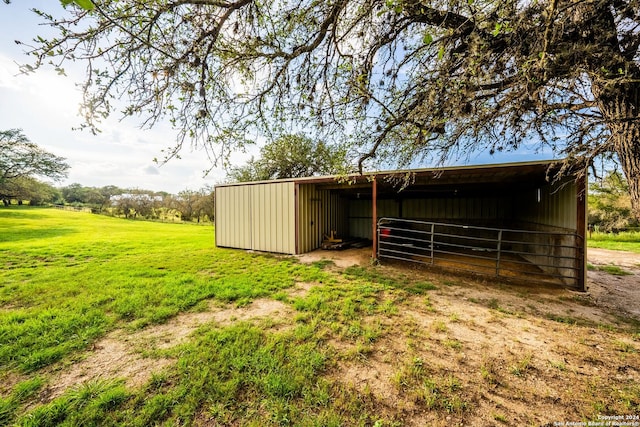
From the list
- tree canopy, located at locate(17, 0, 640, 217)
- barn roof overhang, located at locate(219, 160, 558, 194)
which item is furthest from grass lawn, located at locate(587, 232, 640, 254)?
tree canopy, located at locate(17, 0, 640, 217)

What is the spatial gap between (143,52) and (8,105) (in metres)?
1.63

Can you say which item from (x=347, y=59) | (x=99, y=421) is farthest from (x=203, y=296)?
(x=347, y=59)

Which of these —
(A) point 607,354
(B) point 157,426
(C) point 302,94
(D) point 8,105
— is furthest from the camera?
(C) point 302,94

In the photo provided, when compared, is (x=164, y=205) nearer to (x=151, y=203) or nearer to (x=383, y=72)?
(x=151, y=203)

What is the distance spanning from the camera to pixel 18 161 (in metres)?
25.0

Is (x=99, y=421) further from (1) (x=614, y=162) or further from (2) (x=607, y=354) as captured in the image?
(1) (x=614, y=162)

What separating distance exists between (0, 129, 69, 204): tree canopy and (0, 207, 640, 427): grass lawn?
34.1 metres

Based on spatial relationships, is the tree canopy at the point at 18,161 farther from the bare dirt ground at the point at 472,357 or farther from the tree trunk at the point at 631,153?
the tree trunk at the point at 631,153

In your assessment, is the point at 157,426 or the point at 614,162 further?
the point at 614,162

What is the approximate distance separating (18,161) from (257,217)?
117 feet

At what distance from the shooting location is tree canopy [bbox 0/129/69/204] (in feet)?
78.6

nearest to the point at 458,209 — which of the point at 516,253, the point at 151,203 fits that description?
the point at 516,253

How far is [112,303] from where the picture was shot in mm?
3467

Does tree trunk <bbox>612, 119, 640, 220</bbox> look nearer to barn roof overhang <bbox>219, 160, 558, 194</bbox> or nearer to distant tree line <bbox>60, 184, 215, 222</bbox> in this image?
barn roof overhang <bbox>219, 160, 558, 194</bbox>
